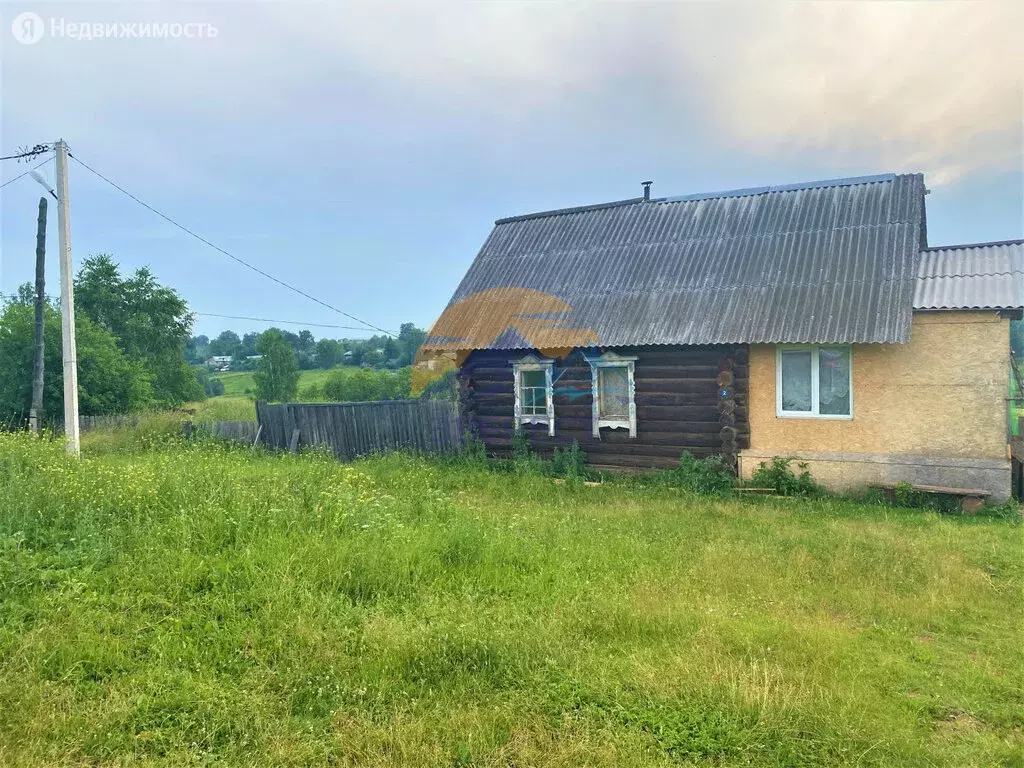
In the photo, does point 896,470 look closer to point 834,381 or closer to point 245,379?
point 834,381

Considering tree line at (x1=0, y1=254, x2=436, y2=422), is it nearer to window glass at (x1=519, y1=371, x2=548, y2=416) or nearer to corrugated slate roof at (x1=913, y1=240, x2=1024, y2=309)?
window glass at (x1=519, y1=371, x2=548, y2=416)

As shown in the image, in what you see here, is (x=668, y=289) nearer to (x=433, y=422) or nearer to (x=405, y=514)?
(x=433, y=422)

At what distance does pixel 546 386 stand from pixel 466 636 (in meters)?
8.46

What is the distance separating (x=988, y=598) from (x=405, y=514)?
5639mm

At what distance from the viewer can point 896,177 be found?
1183 cm

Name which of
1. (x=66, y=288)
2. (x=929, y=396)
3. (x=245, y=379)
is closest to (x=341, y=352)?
(x=245, y=379)

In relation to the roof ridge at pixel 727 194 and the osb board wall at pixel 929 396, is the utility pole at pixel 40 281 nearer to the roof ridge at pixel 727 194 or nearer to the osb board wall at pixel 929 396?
the roof ridge at pixel 727 194

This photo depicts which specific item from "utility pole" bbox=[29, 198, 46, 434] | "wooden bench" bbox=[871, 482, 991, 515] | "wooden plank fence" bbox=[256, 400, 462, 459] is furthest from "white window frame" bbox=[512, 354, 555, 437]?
"utility pole" bbox=[29, 198, 46, 434]

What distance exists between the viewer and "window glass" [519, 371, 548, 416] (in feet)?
41.9

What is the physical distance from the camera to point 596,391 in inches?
477

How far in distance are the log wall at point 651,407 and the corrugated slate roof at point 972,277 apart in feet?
9.46

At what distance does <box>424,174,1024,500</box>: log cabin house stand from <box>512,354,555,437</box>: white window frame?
0.13 feet

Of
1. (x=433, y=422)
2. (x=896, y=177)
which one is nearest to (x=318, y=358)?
(x=433, y=422)

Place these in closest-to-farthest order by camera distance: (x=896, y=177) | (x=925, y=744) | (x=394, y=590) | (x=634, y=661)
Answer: (x=925, y=744), (x=634, y=661), (x=394, y=590), (x=896, y=177)
